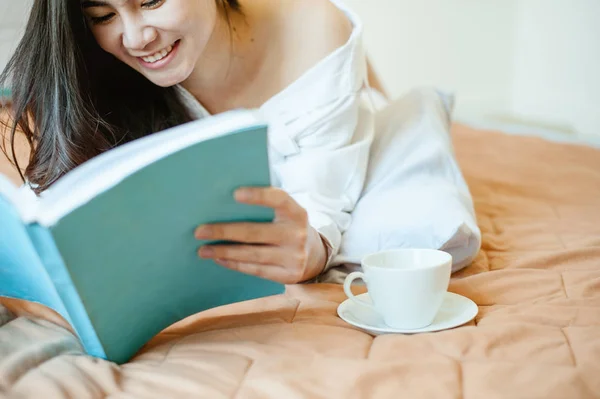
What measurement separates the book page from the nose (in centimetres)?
39

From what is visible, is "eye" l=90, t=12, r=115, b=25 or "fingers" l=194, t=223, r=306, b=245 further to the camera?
"eye" l=90, t=12, r=115, b=25

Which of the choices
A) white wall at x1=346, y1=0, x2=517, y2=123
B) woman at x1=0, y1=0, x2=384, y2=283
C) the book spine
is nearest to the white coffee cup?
woman at x1=0, y1=0, x2=384, y2=283

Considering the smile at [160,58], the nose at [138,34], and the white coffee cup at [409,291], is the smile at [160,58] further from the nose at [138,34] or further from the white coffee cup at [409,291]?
the white coffee cup at [409,291]

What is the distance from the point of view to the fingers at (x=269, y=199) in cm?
70

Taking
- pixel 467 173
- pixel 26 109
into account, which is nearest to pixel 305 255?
pixel 26 109

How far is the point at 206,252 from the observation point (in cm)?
73

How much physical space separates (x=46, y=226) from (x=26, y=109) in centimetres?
60

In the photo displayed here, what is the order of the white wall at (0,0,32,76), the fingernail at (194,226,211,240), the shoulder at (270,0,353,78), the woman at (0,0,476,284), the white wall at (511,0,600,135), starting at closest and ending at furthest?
1. the fingernail at (194,226,211,240)
2. the woman at (0,0,476,284)
3. the shoulder at (270,0,353,78)
4. the white wall at (0,0,32,76)
5. the white wall at (511,0,600,135)

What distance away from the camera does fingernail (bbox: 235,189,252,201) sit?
0.70 metres

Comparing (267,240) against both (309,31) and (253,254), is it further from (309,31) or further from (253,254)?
(309,31)

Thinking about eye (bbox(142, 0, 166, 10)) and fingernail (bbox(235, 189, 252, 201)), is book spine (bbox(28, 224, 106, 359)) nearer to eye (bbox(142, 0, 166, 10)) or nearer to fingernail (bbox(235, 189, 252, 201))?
fingernail (bbox(235, 189, 252, 201))

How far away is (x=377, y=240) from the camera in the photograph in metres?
1.00

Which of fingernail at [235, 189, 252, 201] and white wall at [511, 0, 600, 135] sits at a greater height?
fingernail at [235, 189, 252, 201]

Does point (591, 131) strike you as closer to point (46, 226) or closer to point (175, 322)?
point (175, 322)
